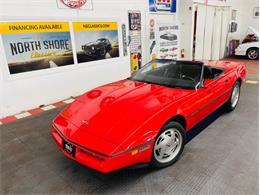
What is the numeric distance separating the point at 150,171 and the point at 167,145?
1.11 ft

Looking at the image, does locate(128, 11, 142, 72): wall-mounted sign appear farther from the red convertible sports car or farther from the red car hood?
the red car hood

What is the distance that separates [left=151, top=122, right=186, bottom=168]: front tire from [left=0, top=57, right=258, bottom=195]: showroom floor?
0.10m

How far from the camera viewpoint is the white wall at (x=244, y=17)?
10.7 metres

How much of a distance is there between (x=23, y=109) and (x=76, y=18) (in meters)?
2.31

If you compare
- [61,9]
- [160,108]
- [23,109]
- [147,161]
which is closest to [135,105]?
[160,108]

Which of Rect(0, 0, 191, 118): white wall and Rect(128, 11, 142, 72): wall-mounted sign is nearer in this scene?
Rect(0, 0, 191, 118): white wall

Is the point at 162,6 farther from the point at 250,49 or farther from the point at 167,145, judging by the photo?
the point at 167,145

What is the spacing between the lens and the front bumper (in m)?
1.74

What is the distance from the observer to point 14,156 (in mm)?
2600

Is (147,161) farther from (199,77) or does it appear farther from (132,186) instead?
(199,77)

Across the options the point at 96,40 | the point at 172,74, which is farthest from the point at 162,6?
the point at 172,74

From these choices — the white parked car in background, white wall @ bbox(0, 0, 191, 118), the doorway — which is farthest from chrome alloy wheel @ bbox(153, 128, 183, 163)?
the white parked car in background

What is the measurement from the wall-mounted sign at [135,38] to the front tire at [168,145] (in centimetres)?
411

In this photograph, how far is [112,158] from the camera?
1.74 m
